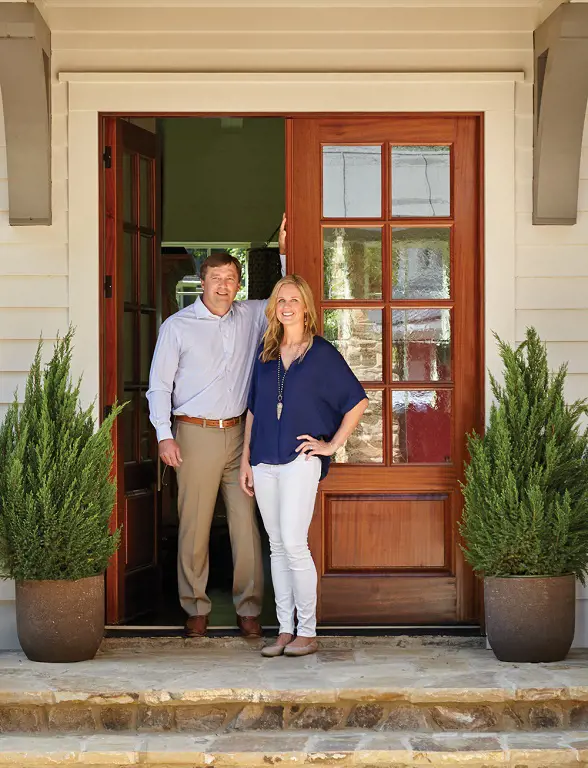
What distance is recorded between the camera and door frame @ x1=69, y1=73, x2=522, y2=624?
4699 millimetres

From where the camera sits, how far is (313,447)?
432 centimetres

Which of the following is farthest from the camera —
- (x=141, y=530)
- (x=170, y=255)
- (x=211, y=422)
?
(x=170, y=255)

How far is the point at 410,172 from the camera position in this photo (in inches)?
190

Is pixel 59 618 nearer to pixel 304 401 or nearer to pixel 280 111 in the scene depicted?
pixel 304 401

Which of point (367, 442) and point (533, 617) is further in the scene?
point (367, 442)

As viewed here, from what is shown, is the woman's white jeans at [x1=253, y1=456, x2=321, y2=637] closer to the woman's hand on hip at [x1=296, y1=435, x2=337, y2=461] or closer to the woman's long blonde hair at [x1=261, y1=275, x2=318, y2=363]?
the woman's hand on hip at [x1=296, y1=435, x2=337, y2=461]

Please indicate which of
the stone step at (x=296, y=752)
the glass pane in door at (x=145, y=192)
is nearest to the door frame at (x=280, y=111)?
the glass pane in door at (x=145, y=192)

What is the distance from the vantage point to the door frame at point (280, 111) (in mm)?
4699

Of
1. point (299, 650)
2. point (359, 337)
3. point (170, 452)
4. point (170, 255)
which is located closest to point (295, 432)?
point (170, 452)

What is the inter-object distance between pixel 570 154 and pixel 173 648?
8.84 ft

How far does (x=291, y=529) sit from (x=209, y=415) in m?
0.66

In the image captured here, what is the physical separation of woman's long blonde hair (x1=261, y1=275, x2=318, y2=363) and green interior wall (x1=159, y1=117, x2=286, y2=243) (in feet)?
12.8

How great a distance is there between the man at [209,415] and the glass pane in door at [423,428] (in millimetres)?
702

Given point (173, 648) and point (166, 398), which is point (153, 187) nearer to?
point (166, 398)
